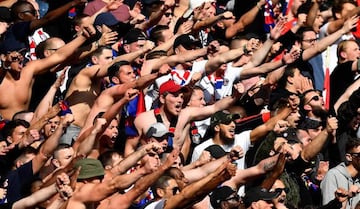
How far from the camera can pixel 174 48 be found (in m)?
16.2

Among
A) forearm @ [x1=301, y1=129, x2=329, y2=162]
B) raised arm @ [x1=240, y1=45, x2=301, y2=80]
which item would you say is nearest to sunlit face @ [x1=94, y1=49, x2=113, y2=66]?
raised arm @ [x1=240, y1=45, x2=301, y2=80]

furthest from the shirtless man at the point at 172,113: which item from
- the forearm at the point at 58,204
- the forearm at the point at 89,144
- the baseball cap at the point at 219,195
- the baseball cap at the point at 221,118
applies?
the forearm at the point at 58,204

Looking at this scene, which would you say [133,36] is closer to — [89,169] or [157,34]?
[157,34]

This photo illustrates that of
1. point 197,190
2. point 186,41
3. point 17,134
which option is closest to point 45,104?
point 17,134

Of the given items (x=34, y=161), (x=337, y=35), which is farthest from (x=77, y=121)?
(x=337, y=35)

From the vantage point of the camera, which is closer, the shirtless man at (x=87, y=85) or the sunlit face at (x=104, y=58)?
the shirtless man at (x=87, y=85)

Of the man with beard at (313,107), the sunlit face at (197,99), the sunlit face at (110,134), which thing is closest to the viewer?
the sunlit face at (110,134)

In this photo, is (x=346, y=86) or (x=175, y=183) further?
(x=346, y=86)

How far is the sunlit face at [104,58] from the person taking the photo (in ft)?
51.8

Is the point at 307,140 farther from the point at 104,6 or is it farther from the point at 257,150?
the point at 104,6

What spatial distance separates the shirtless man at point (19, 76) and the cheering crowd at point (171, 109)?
0.01 metres

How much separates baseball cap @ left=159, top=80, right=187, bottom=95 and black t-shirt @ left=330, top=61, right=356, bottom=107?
2798mm

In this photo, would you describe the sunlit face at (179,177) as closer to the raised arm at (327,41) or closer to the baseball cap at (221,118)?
the baseball cap at (221,118)

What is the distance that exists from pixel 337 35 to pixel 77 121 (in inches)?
131
